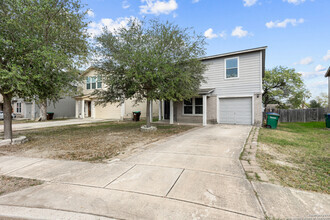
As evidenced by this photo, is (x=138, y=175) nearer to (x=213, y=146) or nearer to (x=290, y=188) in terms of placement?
(x=290, y=188)

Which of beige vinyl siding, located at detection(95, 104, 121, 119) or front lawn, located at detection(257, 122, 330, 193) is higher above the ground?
beige vinyl siding, located at detection(95, 104, 121, 119)

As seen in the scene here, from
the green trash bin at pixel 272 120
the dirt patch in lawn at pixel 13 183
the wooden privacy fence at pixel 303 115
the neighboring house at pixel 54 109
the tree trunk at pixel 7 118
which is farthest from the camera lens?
the neighboring house at pixel 54 109

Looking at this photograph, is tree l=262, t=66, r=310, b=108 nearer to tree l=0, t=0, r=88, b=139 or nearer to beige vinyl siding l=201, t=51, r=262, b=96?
beige vinyl siding l=201, t=51, r=262, b=96

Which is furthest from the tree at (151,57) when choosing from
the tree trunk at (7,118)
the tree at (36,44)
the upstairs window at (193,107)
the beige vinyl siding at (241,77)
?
the upstairs window at (193,107)

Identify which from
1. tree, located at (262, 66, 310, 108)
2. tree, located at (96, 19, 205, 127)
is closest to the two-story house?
tree, located at (96, 19, 205, 127)

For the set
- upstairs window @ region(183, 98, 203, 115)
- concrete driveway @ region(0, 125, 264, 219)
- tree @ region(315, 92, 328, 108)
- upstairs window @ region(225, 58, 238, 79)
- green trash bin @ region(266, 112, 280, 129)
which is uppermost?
upstairs window @ region(225, 58, 238, 79)

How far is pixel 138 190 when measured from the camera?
276 cm

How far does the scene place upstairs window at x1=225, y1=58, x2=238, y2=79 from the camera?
11.9m

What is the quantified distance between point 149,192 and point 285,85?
24072 millimetres

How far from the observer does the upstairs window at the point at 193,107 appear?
13125 mm

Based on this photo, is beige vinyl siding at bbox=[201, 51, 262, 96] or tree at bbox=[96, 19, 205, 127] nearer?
tree at bbox=[96, 19, 205, 127]

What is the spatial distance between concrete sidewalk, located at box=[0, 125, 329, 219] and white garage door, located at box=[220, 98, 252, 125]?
8675mm

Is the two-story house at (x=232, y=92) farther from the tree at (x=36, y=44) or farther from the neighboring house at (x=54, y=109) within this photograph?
the neighboring house at (x=54, y=109)

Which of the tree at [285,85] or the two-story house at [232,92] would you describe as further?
the tree at [285,85]
